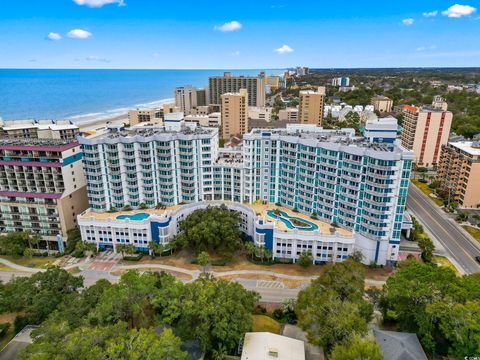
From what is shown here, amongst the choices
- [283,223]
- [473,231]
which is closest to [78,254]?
[283,223]

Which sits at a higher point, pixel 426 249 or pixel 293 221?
pixel 293 221

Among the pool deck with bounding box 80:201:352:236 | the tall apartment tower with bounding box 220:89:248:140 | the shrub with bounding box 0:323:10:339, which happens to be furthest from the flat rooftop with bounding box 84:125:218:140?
the tall apartment tower with bounding box 220:89:248:140

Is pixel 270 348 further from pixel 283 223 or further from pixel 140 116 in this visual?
pixel 140 116

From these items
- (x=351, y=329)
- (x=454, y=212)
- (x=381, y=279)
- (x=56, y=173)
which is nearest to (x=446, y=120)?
(x=454, y=212)

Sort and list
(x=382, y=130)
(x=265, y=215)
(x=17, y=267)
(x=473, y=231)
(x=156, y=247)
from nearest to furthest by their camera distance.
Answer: (x=156, y=247) → (x=17, y=267) → (x=382, y=130) → (x=265, y=215) → (x=473, y=231)

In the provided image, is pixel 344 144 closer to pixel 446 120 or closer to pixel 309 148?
pixel 309 148

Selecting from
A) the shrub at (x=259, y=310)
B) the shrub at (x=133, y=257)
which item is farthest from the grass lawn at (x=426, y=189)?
the shrub at (x=133, y=257)

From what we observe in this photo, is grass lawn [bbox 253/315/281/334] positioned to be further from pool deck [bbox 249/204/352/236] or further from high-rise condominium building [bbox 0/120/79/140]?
high-rise condominium building [bbox 0/120/79/140]

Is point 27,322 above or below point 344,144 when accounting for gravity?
below
